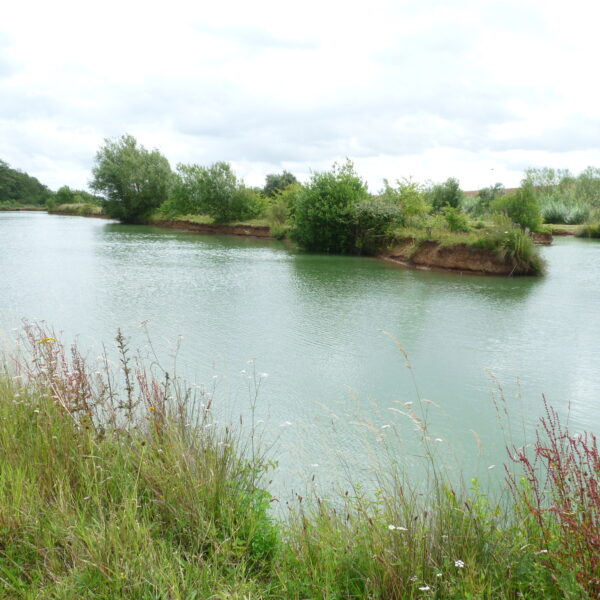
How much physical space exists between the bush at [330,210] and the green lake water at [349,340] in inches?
226

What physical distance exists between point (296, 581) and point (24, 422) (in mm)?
2296

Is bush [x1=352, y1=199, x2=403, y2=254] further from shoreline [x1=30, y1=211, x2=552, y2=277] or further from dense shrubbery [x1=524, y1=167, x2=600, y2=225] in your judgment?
dense shrubbery [x1=524, y1=167, x2=600, y2=225]

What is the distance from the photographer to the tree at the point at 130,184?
5122cm

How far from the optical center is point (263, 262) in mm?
20969

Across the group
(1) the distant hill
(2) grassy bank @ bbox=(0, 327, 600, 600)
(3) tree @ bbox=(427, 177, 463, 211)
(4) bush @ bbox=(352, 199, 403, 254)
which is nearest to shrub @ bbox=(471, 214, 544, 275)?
(4) bush @ bbox=(352, 199, 403, 254)

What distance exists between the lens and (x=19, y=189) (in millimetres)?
95312

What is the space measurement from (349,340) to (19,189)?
10294 cm

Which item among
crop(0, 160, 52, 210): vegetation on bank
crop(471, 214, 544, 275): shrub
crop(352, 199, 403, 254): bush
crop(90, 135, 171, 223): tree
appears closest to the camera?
crop(471, 214, 544, 275): shrub

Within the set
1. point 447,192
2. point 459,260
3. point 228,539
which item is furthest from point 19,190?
point 228,539

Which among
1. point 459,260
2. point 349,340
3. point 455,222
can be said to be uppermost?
point 455,222

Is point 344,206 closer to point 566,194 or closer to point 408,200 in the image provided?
point 408,200

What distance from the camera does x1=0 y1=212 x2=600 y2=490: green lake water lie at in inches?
199

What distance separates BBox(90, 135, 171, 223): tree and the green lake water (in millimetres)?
33815

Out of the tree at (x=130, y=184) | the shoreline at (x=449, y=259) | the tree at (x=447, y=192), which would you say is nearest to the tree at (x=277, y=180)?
the tree at (x=130, y=184)
